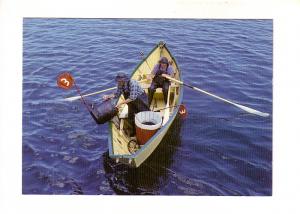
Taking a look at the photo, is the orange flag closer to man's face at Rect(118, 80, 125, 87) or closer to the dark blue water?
man's face at Rect(118, 80, 125, 87)

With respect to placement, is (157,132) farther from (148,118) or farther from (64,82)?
(64,82)

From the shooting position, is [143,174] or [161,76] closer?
[143,174]

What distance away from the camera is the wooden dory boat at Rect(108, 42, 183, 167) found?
5.13 metres

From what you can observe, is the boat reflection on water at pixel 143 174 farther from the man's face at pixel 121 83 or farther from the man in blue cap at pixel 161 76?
the man's face at pixel 121 83

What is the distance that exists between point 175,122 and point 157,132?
1.13 metres

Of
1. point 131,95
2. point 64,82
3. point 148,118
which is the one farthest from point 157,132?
point 64,82

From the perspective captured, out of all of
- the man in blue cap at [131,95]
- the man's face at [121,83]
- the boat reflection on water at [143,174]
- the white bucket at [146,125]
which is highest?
the man's face at [121,83]

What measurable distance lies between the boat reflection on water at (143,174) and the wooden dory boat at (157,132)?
0.71 ft

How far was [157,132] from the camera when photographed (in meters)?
5.39

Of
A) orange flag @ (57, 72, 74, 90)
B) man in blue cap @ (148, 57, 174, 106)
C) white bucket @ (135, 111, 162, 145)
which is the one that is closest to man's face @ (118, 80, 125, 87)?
white bucket @ (135, 111, 162, 145)

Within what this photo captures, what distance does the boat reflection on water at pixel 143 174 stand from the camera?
→ 535 centimetres

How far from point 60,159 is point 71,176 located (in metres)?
0.36

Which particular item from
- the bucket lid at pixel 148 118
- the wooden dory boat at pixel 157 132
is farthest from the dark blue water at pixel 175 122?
the bucket lid at pixel 148 118
